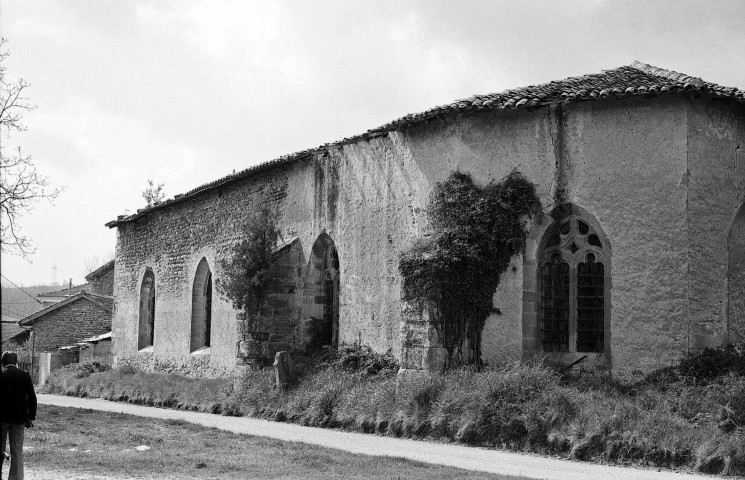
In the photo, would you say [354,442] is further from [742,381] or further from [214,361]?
[214,361]

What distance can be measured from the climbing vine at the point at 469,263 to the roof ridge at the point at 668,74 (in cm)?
296

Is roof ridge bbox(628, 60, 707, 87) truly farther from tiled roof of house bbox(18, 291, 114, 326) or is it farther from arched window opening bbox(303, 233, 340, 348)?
tiled roof of house bbox(18, 291, 114, 326)

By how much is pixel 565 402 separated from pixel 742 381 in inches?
98.6

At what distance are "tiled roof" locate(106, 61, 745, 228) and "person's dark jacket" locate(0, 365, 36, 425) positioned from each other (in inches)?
344

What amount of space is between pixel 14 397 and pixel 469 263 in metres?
7.89

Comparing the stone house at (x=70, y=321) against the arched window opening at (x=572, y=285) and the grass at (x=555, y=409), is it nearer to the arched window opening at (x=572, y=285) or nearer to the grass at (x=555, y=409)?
the grass at (x=555, y=409)

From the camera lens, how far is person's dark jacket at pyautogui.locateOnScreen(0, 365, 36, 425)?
28.0 ft

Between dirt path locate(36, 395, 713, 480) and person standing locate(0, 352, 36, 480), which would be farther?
dirt path locate(36, 395, 713, 480)

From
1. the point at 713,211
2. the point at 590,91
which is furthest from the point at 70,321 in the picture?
the point at 713,211

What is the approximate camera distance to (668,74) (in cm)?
1438

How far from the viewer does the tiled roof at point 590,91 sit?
42.7 feet

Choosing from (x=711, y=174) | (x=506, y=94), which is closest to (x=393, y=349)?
(x=506, y=94)

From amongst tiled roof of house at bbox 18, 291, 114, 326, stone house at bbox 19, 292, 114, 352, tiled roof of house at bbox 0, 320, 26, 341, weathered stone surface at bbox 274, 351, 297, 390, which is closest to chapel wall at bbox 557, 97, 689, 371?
weathered stone surface at bbox 274, 351, 297, 390

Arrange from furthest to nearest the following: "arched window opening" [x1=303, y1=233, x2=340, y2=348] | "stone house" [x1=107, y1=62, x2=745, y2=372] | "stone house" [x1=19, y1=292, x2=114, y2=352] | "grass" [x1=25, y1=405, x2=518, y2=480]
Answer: "stone house" [x1=19, y1=292, x2=114, y2=352] → "arched window opening" [x1=303, y1=233, x2=340, y2=348] → "stone house" [x1=107, y1=62, x2=745, y2=372] → "grass" [x1=25, y1=405, x2=518, y2=480]
